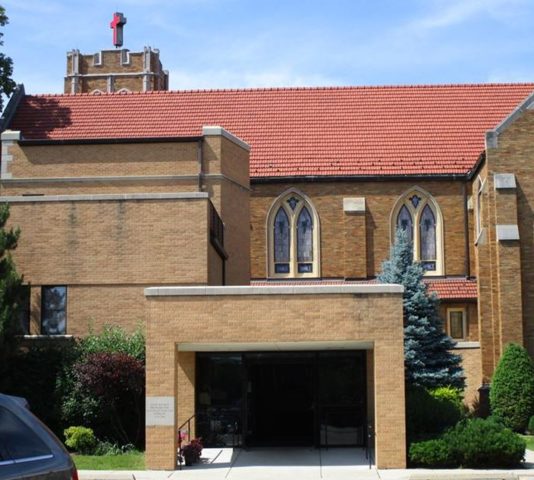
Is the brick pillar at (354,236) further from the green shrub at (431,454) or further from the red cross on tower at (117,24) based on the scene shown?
the red cross on tower at (117,24)

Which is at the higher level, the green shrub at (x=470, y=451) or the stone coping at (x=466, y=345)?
the stone coping at (x=466, y=345)

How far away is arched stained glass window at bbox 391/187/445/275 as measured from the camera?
3916 cm

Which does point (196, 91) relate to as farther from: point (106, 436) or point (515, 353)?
point (106, 436)

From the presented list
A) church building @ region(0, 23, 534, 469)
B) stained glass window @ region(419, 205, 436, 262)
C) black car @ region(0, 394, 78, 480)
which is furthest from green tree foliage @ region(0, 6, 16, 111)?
black car @ region(0, 394, 78, 480)

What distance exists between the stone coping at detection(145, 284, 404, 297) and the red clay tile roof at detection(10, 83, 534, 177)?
1804 centimetres

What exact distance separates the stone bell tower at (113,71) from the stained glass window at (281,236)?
70.0 feet

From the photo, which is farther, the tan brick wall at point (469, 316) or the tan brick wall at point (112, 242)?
the tan brick wall at point (469, 316)

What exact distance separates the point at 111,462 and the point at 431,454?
6654 mm

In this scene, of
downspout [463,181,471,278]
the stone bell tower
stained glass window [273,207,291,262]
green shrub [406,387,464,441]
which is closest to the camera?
green shrub [406,387,464,441]

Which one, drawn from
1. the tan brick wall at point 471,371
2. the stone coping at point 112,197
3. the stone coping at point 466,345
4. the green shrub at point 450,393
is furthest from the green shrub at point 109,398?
the stone coping at point 466,345

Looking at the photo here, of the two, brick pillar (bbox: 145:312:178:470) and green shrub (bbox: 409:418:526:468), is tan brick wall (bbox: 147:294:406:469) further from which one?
green shrub (bbox: 409:418:526:468)

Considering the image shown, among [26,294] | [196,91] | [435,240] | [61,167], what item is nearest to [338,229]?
[435,240]

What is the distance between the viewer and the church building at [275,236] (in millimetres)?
21500

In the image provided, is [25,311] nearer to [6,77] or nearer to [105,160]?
[105,160]
